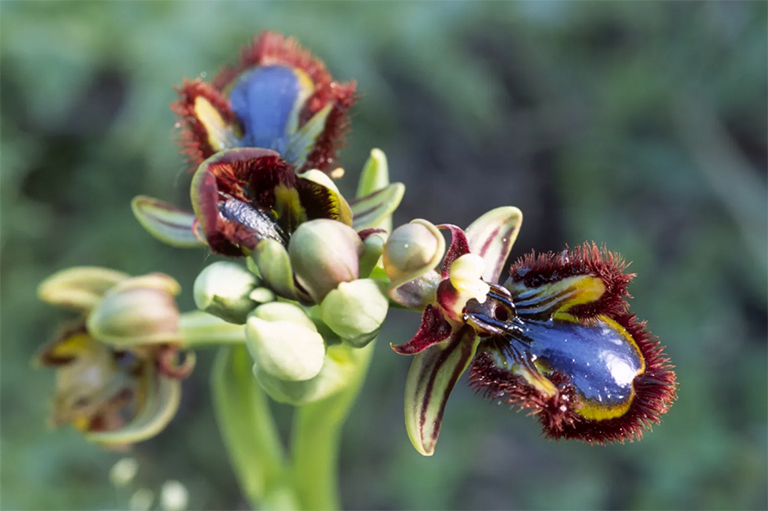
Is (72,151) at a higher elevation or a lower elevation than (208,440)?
higher

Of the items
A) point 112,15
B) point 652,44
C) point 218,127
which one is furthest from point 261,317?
point 652,44

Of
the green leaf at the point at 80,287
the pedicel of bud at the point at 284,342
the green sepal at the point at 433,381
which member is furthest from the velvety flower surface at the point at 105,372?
the green sepal at the point at 433,381

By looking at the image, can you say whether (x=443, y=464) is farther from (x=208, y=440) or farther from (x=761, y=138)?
(x=761, y=138)

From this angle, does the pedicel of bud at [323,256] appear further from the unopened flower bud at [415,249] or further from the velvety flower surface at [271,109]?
the velvety flower surface at [271,109]

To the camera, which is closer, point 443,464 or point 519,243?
point 443,464

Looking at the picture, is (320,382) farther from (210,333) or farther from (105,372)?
(105,372)

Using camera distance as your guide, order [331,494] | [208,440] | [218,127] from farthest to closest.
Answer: [208,440], [331,494], [218,127]

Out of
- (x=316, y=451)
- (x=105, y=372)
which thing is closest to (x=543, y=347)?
(x=316, y=451)
